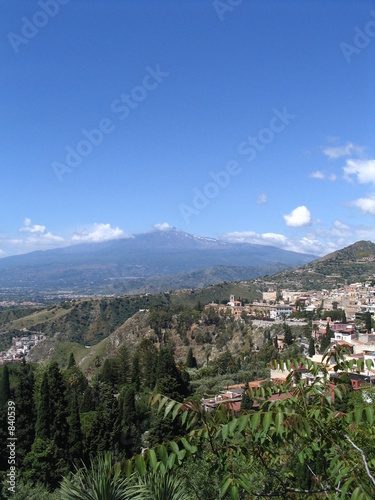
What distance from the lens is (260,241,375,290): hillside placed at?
89.4m

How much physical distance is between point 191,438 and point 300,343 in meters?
36.7

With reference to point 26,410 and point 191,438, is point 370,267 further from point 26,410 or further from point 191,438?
point 191,438

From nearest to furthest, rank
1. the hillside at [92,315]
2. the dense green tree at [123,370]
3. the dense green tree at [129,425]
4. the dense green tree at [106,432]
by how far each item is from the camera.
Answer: the dense green tree at [106,432] → the dense green tree at [129,425] → the dense green tree at [123,370] → the hillside at [92,315]

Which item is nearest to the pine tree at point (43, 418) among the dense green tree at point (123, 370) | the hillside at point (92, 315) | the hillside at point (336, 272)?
the dense green tree at point (123, 370)

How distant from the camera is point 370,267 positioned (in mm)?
96938

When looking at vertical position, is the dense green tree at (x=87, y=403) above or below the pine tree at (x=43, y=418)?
below

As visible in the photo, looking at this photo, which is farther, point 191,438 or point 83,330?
point 83,330

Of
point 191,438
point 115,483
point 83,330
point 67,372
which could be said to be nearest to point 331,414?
point 191,438

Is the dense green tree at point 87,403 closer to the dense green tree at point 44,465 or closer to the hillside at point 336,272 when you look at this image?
the dense green tree at point 44,465

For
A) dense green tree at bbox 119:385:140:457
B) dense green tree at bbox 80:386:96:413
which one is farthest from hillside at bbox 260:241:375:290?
dense green tree at bbox 119:385:140:457

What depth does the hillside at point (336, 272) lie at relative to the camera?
89.4m

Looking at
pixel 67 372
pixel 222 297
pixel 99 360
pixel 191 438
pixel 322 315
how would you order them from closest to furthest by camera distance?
pixel 191 438 → pixel 67 372 → pixel 99 360 → pixel 322 315 → pixel 222 297

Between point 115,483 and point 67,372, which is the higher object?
point 115,483

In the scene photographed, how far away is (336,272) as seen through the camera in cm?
9988
